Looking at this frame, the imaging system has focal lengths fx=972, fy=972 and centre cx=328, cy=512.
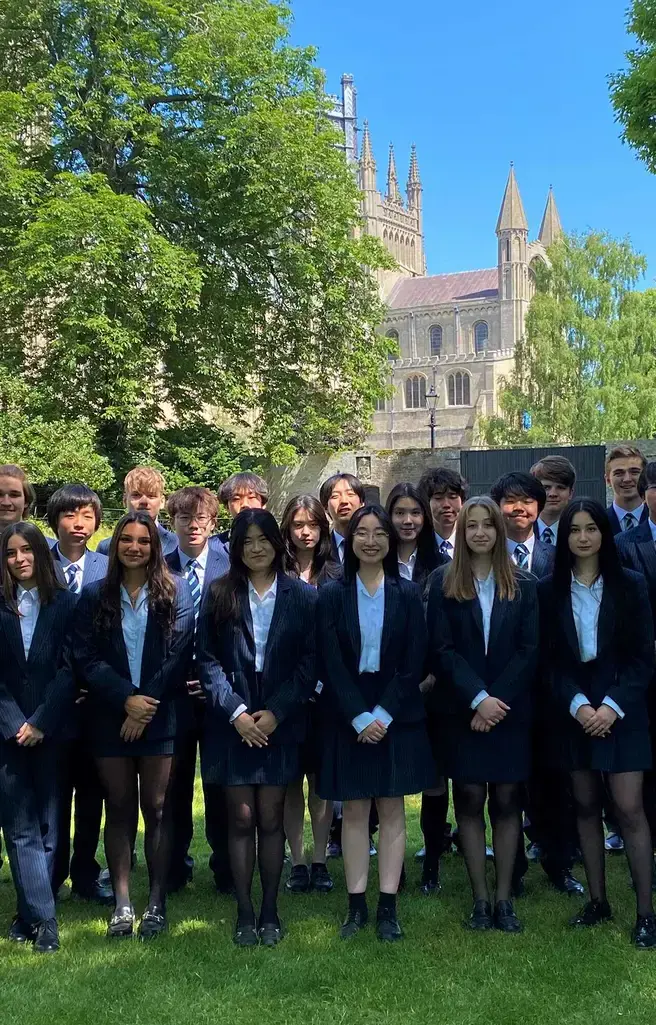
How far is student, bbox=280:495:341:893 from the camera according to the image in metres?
5.33

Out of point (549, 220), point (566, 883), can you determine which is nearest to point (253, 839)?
point (566, 883)

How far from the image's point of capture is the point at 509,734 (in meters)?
4.62

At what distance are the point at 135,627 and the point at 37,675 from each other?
50 centimetres

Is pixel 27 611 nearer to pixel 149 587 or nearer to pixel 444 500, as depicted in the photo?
pixel 149 587

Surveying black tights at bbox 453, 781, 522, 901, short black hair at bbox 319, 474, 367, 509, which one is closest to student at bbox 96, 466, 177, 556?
short black hair at bbox 319, 474, 367, 509

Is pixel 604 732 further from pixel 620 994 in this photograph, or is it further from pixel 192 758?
pixel 192 758

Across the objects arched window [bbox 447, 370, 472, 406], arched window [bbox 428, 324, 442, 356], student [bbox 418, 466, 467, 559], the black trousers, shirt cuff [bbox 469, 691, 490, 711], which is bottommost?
the black trousers

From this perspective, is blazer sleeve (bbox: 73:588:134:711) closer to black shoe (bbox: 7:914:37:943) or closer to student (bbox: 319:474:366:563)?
black shoe (bbox: 7:914:37:943)

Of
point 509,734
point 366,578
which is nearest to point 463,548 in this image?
point 366,578

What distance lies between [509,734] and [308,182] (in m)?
20.9

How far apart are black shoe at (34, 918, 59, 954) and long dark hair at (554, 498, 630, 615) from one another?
2.87m

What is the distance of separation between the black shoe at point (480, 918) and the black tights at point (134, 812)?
1.51 meters

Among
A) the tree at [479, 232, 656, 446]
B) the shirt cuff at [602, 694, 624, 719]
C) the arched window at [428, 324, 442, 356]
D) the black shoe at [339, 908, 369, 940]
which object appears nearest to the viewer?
the shirt cuff at [602, 694, 624, 719]

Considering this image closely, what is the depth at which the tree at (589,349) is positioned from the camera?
139 feet
